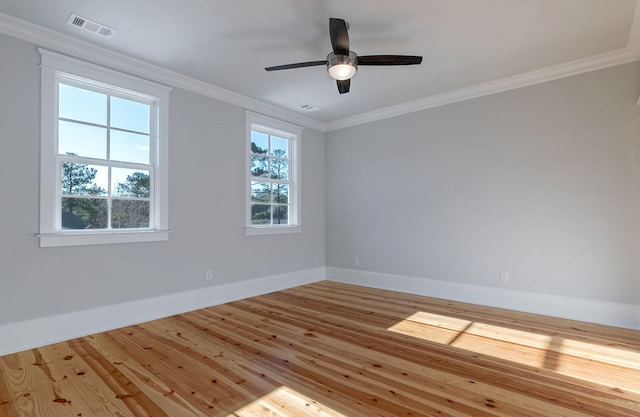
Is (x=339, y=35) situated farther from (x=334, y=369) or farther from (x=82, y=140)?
(x=82, y=140)

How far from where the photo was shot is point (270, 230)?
4945mm

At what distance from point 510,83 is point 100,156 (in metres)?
4.70

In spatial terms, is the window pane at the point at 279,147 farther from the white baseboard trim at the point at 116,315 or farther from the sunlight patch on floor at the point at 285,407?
the sunlight patch on floor at the point at 285,407

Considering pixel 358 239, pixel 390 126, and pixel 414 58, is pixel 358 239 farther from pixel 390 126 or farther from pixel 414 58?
pixel 414 58

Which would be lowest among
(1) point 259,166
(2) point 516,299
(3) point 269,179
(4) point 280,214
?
(2) point 516,299

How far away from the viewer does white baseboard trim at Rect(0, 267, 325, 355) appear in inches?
109

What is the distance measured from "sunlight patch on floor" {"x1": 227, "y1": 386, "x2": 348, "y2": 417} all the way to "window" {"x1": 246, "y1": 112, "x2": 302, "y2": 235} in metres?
2.84

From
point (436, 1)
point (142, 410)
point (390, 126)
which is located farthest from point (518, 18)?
point (142, 410)

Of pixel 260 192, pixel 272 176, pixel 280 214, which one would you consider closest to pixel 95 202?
pixel 260 192

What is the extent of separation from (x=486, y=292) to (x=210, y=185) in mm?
3776

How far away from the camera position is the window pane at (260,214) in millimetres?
4844

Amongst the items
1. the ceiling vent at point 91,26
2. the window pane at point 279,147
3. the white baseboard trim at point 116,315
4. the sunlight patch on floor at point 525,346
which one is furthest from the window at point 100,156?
the sunlight patch on floor at point 525,346

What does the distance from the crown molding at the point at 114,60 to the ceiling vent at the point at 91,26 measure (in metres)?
0.27

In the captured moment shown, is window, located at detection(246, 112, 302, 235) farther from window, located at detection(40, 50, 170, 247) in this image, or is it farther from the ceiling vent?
the ceiling vent
